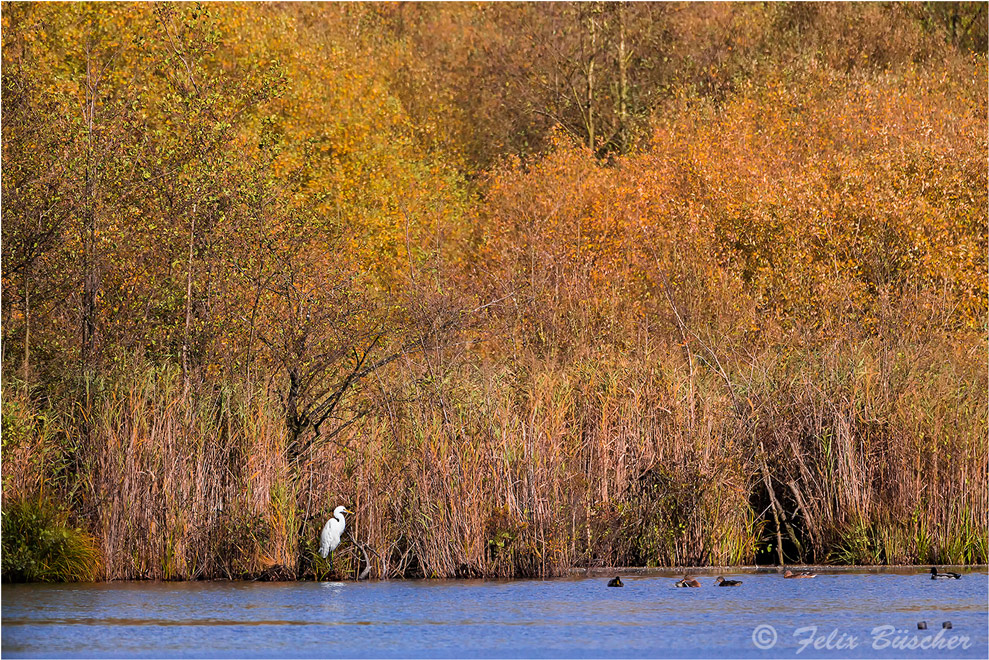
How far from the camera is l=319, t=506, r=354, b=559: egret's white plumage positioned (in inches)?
523

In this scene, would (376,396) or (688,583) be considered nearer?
(688,583)

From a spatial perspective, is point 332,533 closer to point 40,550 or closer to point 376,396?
point 376,396

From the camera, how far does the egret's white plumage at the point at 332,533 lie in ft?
43.6

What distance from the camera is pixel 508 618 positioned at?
36.7 feet

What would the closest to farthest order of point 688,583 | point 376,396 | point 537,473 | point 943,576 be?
point 688,583 < point 943,576 < point 537,473 < point 376,396

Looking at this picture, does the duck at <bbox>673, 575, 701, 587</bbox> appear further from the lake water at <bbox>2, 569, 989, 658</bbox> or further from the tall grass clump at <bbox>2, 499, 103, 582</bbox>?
the tall grass clump at <bbox>2, 499, 103, 582</bbox>

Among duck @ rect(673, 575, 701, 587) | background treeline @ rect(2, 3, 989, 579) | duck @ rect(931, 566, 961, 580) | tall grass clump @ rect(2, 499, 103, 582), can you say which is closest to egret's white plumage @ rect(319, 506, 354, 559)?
background treeline @ rect(2, 3, 989, 579)

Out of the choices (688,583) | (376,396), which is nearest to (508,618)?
(688,583)

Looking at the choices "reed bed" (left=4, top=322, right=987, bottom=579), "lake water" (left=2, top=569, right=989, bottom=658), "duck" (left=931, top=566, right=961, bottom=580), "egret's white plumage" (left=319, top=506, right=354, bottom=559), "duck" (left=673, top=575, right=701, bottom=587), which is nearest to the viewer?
"lake water" (left=2, top=569, right=989, bottom=658)

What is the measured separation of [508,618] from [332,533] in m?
2.62

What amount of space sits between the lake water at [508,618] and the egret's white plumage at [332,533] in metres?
0.34

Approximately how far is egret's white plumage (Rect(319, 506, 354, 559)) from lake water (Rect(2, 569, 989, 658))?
0.34 metres

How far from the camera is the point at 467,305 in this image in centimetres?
1619

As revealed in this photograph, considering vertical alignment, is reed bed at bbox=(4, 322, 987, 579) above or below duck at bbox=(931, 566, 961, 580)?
above
